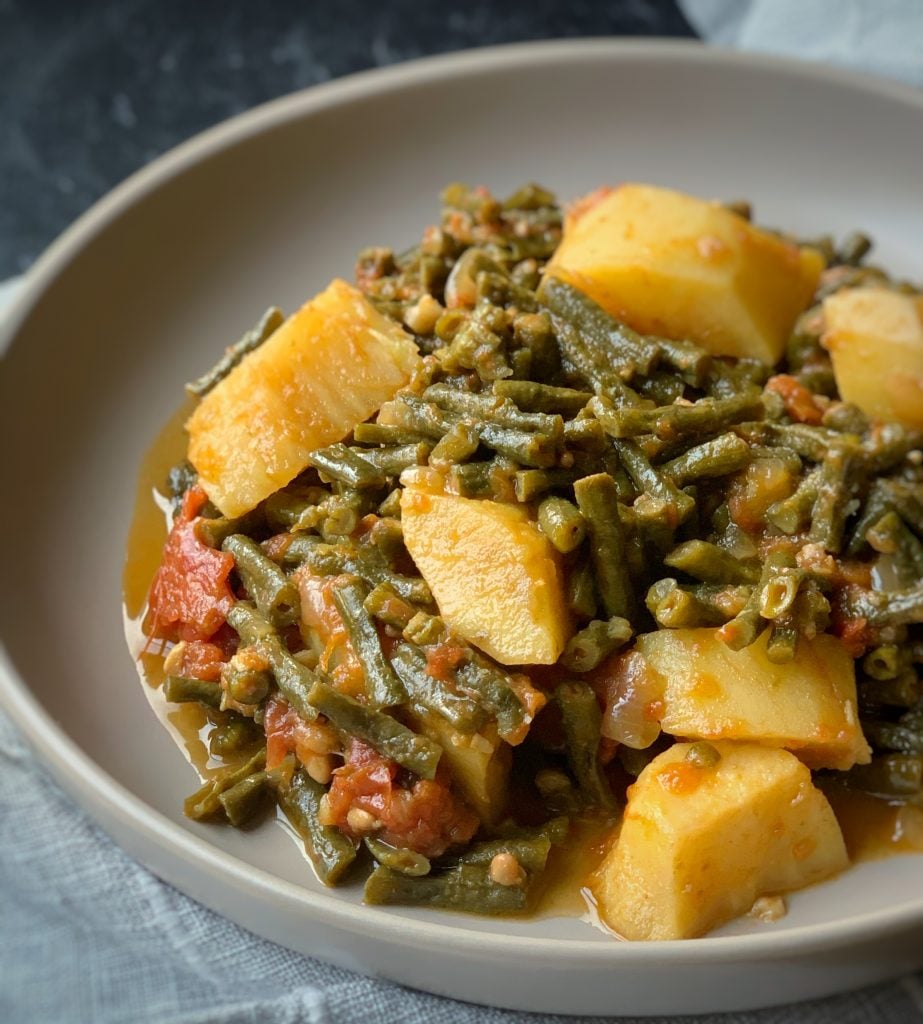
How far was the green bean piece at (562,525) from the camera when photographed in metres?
3.46

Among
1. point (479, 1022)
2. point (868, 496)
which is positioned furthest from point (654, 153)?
point (479, 1022)

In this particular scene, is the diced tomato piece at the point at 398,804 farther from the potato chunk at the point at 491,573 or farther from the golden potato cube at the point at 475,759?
the potato chunk at the point at 491,573

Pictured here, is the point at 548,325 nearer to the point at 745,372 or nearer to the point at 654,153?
the point at 745,372

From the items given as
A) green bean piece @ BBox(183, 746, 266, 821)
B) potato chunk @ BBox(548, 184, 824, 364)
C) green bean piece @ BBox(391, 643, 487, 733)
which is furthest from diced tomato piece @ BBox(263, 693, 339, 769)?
potato chunk @ BBox(548, 184, 824, 364)

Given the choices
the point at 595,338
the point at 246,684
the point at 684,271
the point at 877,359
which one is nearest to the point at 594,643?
the point at 246,684

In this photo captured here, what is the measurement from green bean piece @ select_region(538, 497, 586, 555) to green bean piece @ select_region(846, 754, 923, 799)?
1.11m

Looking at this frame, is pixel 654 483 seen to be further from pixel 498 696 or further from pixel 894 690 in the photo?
pixel 894 690

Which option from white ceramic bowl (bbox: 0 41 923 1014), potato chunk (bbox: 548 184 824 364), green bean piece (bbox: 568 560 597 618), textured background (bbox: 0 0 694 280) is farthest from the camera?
textured background (bbox: 0 0 694 280)

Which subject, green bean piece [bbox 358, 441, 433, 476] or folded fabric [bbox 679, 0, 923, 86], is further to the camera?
folded fabric [bbox 679, 0, 923, 86]

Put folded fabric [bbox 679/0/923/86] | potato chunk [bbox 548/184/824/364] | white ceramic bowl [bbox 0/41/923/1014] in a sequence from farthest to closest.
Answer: folded fabric [bbox 679/0/923/86] < potato chunk [bbox 548/184/824/364] < white ceramic bowl [bbox 0/41/923/1014]

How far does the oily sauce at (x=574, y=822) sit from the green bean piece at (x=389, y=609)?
69 cm

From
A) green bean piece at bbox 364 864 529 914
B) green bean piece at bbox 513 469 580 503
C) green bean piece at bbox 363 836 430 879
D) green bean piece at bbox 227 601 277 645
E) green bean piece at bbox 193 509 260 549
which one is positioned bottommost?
green bean piece at bbox 364 864 529 914

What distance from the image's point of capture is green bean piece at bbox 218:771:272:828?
11.5 ft

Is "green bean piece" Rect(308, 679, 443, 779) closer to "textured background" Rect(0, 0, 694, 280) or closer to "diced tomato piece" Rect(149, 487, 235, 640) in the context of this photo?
"diced tomato piece" Rect(149, 487, 235, 640)
